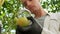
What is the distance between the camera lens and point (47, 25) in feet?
3.59

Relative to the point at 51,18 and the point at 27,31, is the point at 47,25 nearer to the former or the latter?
the point at 51,18

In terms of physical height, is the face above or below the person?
above

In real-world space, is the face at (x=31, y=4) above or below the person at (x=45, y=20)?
above

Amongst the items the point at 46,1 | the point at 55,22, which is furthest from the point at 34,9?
the point at 46,1

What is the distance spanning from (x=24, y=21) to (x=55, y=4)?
245 centimetres

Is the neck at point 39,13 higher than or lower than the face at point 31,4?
lower

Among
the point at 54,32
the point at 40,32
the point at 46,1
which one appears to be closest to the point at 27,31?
the point at 40,32

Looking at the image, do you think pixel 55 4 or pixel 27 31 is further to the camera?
pixel 55 4

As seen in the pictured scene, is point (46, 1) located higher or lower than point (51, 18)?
lower

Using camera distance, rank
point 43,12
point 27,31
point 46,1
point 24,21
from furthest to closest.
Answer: point 46,1, point 43,12, point 27,31, point 24,21

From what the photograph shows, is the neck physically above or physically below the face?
below

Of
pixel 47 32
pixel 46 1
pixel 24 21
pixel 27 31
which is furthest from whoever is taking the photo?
pixel 46 1

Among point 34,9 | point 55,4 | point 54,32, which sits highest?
point 34,9

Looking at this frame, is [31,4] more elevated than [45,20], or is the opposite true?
[31,4]
